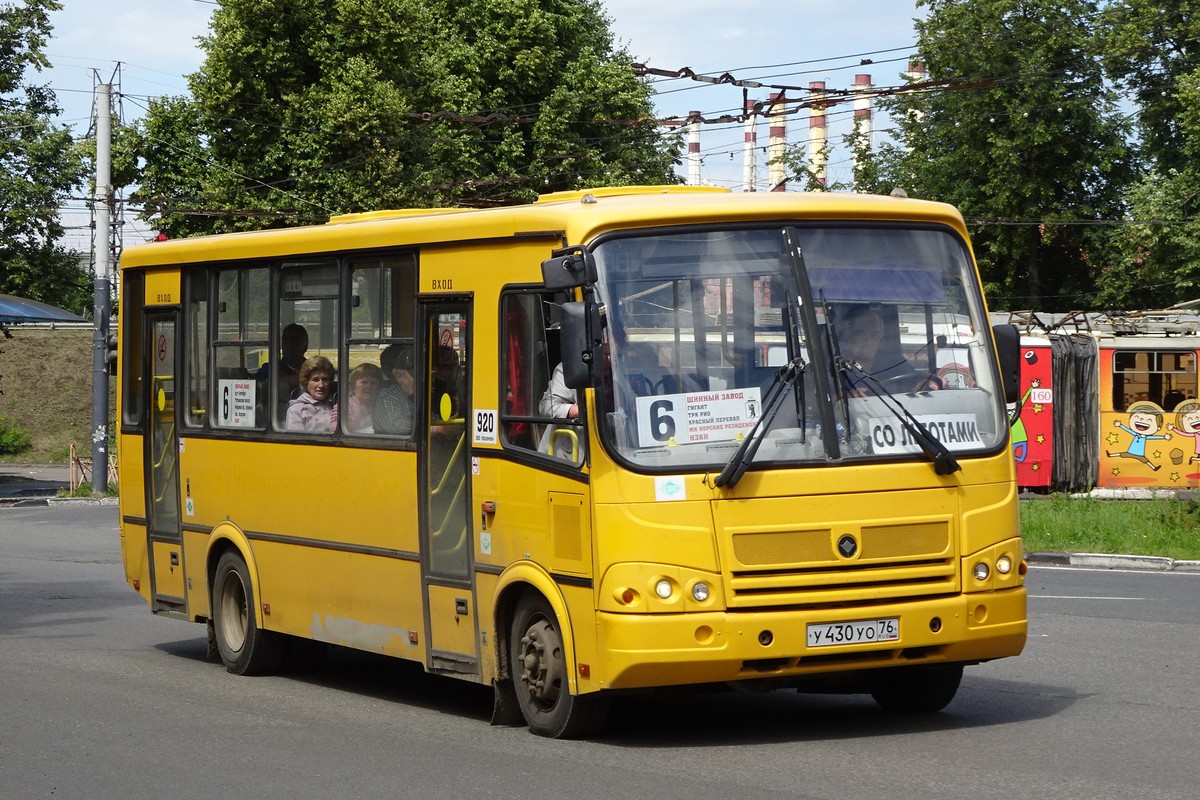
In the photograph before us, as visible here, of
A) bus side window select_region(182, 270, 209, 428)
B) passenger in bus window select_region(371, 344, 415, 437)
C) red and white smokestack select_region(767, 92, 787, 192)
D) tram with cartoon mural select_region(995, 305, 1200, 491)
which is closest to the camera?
passenger in bus window select_region(371, 344, 415, 437)

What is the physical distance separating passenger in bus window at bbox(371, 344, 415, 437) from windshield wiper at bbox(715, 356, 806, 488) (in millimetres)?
2524

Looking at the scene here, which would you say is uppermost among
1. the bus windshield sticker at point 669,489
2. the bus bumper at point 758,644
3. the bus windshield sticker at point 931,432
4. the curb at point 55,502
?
the bus windshield sticker at point 931,432

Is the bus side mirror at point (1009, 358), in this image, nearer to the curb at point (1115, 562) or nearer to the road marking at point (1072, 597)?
the road marking at point (1072, 597)

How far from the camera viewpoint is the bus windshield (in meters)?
8.56

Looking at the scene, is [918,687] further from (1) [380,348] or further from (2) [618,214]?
(1) [380,348]

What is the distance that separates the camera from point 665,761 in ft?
27.2

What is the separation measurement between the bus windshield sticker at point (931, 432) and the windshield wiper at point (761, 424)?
47cm

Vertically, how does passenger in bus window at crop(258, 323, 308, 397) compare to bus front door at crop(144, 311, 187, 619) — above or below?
above

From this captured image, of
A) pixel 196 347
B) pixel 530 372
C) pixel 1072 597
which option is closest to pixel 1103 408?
pixel 1072 597

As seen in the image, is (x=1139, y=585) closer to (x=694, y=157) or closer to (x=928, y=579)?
(x=928, y=579)

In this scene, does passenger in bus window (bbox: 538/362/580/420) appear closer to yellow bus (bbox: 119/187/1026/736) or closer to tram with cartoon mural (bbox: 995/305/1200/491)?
yellow bus (bbox: 119/187/1026/736)

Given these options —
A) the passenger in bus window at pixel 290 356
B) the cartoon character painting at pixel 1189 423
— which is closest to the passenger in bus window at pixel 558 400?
the passenger in bus window at pixel 290 356

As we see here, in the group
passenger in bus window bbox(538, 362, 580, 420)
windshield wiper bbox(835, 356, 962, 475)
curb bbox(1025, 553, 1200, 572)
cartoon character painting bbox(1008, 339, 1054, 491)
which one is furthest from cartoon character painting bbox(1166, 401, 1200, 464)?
passenger in bus window bbox(538, 362, 580, 420)

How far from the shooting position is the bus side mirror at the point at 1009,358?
9.37m
